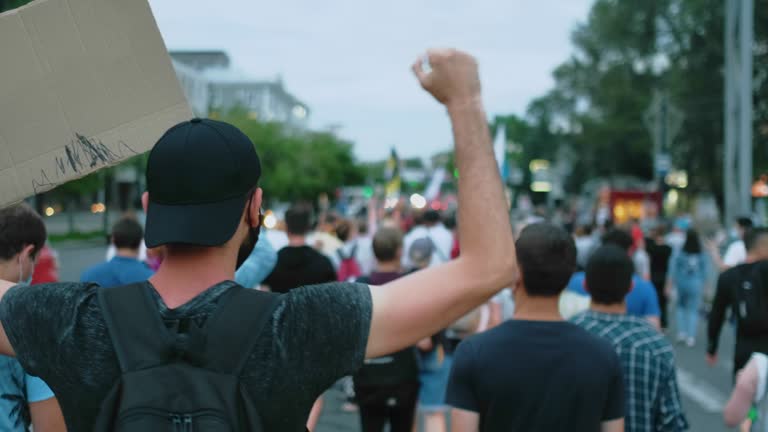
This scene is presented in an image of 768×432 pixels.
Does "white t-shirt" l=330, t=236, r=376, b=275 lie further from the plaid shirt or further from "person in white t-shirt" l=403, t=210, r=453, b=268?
the plaid shirt

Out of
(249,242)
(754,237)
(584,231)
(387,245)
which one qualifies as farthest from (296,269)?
(584,231)

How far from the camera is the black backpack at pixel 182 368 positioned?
65.3 inches

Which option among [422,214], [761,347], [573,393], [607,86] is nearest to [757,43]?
[607,86]

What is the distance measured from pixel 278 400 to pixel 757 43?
122 feet

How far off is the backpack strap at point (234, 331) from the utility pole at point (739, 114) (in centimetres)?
1462

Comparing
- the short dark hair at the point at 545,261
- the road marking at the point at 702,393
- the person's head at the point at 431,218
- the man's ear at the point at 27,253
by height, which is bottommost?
the road marking at the point at 702,393

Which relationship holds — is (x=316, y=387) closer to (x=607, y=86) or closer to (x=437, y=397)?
(x=437, y=397)

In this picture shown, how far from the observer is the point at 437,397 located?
19.5ft

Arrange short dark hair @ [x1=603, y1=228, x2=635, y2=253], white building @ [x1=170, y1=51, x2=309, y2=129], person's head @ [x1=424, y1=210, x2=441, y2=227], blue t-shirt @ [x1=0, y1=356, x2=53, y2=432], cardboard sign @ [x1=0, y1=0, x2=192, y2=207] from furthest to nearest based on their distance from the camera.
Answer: white building @ [x1=170, y1=51, x2=309, y2=129] < person's head @ [x1=424, y1=210, x2=441, y2=227] < short dark hair @ [x1=603, y1=228, x2=635, y2=253] < blue t-shirt @ [x1=0, y1=356, x2=53, y2=432] < cardboard sign @ [x1=0, y1=0, x2=192, y2=207]

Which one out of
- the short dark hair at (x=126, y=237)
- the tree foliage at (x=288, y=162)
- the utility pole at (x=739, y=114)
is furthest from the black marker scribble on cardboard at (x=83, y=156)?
the tree foliage at (x=288, y=162)

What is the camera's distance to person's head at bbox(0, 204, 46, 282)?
2943mm

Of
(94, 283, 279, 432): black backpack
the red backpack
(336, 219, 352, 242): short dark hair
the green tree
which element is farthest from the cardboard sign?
the green tree

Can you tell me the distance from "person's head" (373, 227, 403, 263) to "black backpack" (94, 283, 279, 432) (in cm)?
440

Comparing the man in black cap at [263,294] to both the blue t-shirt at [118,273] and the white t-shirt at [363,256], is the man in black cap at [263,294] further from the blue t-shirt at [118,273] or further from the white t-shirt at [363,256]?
the white t-shirt at [363,256]
